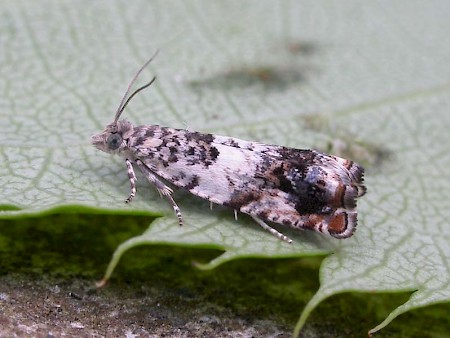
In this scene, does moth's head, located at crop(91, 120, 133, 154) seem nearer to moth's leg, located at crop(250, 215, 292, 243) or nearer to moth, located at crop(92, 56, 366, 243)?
moth, located at crop(92, 56, 366, 243)

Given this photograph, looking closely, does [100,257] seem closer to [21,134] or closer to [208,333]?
[208,333]

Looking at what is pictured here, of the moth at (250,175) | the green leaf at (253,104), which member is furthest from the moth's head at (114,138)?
the green leaf at (253,104)

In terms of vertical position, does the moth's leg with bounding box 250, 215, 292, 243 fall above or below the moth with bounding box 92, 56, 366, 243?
below

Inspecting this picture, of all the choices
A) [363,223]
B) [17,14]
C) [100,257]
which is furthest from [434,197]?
[17,14]

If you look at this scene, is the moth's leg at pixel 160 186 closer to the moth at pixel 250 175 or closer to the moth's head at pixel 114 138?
the moth at pixel 250 175

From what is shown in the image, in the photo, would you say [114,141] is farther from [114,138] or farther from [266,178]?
[266,178]

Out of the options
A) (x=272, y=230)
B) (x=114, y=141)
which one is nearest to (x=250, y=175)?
(x=272, y=230)

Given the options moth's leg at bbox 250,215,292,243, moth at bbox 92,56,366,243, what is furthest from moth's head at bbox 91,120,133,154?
moth's leg at bbox 250,215,292,243
